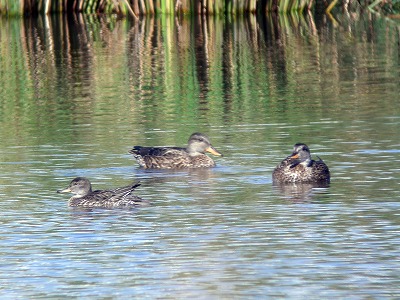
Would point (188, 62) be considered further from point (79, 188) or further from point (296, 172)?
point (79, 188)

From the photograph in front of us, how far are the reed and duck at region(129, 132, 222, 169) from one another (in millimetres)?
22827

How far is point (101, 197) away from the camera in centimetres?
1385

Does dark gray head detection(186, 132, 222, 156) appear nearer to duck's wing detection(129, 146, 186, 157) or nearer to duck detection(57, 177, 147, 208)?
duck's wing detection(129, 146, 186, 157)

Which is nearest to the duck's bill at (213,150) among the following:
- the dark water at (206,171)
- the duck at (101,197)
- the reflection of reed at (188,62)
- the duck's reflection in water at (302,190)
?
the dark water at (206,171)

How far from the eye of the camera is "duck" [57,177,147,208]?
13695 mm

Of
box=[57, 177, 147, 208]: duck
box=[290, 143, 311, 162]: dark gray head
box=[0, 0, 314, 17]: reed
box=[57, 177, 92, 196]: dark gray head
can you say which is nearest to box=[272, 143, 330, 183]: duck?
box=[290, 143, 311, 162]: dark gray head

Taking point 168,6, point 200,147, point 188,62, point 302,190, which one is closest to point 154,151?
point 200,147

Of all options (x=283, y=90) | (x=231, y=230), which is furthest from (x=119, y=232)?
(x=283, y=90)

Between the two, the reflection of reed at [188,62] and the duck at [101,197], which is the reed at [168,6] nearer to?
the reflection of reed at [188,62]

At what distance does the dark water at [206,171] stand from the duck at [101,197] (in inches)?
5.8

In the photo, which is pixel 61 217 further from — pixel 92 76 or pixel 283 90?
pixel 92 76

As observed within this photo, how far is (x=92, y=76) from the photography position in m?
26.8

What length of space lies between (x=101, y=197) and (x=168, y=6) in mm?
27384

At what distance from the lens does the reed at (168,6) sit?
4026 centimetres
